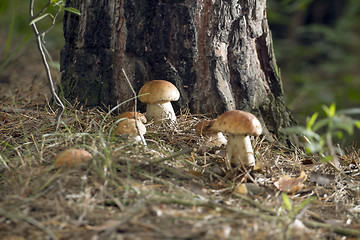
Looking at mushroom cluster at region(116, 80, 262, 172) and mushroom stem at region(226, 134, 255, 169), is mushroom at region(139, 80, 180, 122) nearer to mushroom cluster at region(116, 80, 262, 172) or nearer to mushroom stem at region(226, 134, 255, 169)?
mushroom cluster at region(116, 80, 262, 172)

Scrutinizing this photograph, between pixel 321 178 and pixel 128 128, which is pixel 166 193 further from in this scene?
pixel 321 178

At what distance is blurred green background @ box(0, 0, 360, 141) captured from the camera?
638 cm

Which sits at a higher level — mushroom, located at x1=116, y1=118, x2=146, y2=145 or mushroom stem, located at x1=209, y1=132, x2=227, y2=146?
mushroom, located at x1=116, y1=118, x2=146, y2=145

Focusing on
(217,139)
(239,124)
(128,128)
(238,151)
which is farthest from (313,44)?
(128,128)

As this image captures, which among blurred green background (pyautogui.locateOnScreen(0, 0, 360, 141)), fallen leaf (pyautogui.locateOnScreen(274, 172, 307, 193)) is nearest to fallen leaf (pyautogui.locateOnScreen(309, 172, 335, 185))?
fallen leaf (pyautogui.locateOnScreen(274, 172, 307, 193))

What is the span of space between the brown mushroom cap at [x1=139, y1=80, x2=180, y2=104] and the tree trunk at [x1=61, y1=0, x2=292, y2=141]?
0.24 metres

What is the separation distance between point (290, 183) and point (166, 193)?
89 cm

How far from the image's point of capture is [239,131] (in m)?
→ 2.19

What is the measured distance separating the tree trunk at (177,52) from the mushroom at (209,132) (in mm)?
408

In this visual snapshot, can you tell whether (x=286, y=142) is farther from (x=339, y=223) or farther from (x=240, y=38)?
(x=339, y=223)

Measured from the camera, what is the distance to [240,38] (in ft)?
10.1

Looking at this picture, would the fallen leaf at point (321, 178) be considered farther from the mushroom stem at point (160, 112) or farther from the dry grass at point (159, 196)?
the mushroom stem at point (160, 112)

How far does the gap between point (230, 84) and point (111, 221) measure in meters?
1.89

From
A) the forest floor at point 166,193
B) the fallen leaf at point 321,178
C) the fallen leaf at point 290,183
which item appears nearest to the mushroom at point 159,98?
the forest floor at point 166,193
